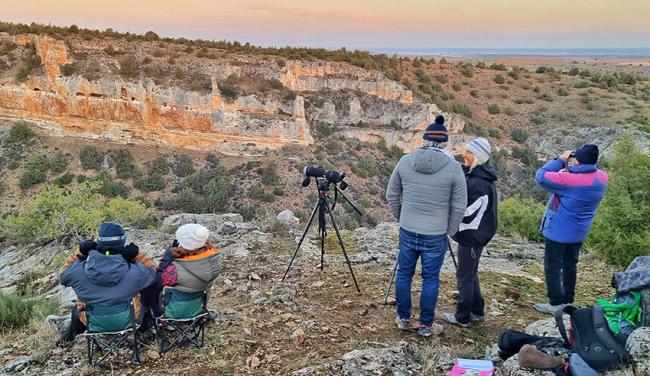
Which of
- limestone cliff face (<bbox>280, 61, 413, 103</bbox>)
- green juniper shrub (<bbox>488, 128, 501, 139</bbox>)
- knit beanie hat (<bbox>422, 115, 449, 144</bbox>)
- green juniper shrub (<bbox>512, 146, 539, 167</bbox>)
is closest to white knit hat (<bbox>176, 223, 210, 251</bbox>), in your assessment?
knit beanie hat (<bbox>422, 115, 449, 144</bbox>)

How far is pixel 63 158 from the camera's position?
90.1 ft

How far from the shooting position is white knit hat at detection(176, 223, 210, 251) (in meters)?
3.70

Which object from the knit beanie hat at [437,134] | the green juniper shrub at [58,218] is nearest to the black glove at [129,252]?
the knit beanie hat at [437,134]

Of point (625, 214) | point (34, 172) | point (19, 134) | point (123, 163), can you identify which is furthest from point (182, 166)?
point (625, 214)

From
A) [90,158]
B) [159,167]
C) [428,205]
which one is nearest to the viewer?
[428,205]

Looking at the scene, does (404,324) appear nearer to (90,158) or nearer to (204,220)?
(204,220)

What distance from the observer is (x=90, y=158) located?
27.8 m

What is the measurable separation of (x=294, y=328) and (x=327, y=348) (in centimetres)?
50

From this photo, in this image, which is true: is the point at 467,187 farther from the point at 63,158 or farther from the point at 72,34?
the point at 72,34

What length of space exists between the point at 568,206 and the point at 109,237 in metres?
4.03

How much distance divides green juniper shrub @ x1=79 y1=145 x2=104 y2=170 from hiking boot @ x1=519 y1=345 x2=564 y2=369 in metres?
→ 29.1

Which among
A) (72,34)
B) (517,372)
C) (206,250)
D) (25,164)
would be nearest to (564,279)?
(517,372)

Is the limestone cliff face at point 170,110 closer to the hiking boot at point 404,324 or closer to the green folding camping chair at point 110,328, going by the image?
the hiking boot at point 404,324

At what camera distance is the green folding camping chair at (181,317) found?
3.87 m
